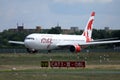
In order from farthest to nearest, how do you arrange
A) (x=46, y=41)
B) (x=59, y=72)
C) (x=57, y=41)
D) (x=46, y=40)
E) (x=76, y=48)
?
1. (x=57, y=41)
2. (x=76, y=48)
3. (x=46, y=41)
4. (x=46, y=40)
5. (x=59, y=72)

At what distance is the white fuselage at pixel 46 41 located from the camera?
97000 mm

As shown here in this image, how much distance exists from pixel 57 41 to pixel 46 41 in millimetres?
3982

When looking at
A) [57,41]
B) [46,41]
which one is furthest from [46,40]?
[57,41]

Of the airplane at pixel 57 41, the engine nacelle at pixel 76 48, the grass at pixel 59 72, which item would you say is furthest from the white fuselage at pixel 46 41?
the grass at pixel 59 72

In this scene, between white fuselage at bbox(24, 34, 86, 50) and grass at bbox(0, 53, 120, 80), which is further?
white fuselage at bbox(24, 34, 86, 50)

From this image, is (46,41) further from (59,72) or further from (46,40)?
(59,72)

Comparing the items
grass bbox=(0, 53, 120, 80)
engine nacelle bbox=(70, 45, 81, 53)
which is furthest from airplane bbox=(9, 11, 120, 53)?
grass bbox=(0, 53, 120, 80)

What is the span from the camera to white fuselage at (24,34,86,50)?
9700cm

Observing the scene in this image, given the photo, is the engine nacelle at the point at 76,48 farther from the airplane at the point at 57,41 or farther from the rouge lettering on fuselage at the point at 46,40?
the rouge lettering on fuselage at the point at 46,40

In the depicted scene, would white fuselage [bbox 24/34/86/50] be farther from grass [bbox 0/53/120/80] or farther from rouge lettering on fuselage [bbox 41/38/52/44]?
grass [bbox 0/53/120/80]

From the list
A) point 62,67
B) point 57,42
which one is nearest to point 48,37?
point 57,42

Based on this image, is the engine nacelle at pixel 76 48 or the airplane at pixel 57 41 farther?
the engine nacelle at pixel 76 48

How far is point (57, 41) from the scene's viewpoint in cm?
10256

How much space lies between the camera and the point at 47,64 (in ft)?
168
